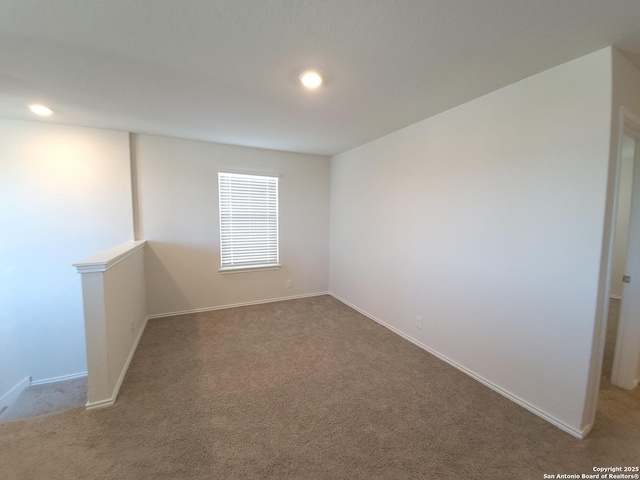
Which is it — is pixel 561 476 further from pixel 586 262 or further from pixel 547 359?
pixel 586 262

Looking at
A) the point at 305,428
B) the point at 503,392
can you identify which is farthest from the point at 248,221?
the point at 503,392

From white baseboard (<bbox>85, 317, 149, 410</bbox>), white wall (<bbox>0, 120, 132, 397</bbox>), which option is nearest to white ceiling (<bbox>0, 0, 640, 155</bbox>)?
white wall (<bbox>0, 120, 132, 397</bbox>)

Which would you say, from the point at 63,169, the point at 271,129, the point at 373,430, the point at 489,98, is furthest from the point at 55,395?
the point at 489,98

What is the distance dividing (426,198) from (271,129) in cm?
197

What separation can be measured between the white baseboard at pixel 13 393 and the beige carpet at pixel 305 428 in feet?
5.97

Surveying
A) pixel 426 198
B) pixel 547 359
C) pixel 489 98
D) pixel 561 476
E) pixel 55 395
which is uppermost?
pixel 489 98

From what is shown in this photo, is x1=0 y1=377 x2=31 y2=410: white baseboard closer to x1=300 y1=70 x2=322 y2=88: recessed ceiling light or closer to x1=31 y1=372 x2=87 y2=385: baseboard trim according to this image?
x1=31 y1=372 x2=87 y2=385: baseboard trim

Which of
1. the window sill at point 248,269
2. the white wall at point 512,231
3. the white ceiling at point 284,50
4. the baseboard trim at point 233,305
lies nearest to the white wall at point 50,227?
the white ceiling at point 284,50

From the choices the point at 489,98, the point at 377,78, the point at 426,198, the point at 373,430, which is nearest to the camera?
the point at 373,430

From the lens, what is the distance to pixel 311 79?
6.27 ft

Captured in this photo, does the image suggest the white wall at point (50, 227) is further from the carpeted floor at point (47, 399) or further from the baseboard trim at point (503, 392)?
the baseboard trim at point (503, 392)

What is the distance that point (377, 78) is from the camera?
190 cm

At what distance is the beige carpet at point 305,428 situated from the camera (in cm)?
144

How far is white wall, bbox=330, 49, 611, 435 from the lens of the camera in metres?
1.62
